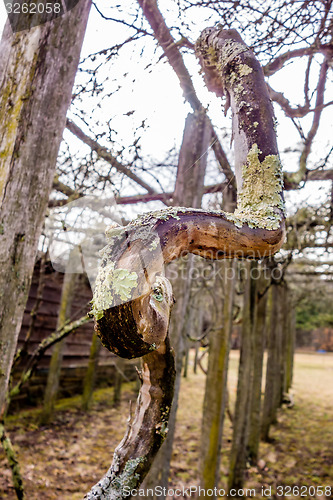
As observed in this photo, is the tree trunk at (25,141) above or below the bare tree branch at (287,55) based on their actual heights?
below

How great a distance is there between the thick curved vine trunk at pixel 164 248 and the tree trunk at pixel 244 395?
3.59 m

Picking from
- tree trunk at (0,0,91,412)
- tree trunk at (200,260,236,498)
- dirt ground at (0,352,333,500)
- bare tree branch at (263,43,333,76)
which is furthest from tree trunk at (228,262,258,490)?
tree trunk at (0,0,91,412)

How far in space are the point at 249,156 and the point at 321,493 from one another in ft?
16.2

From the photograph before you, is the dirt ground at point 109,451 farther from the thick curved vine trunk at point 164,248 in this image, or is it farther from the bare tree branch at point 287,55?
the bare tree branch at point 287,55

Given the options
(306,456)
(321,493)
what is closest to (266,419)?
(306,456)

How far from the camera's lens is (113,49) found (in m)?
1.97

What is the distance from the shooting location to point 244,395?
4.45m

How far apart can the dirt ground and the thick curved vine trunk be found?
3.60m

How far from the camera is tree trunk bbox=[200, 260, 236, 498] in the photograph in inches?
136

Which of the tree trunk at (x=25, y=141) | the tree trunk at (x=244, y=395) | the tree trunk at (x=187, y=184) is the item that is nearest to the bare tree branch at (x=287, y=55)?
the tree trunk at (x=187, y=184)

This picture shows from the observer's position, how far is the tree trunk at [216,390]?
3.44m

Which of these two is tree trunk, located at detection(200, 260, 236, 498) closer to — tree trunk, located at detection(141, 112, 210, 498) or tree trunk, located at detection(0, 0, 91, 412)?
tree trunk, located at detection(141, 112, 210, 498)

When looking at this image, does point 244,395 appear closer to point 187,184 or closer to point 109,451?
point 109,451

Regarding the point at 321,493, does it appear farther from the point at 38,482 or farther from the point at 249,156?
the point at 249,156
